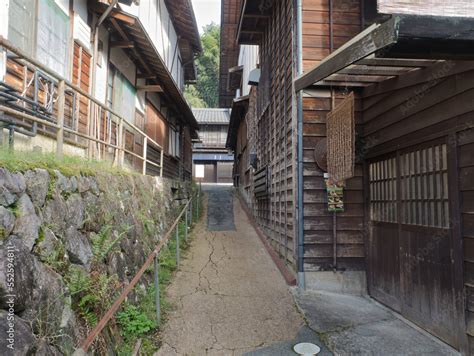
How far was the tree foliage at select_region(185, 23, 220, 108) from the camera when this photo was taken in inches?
1742

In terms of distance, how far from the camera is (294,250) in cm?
641

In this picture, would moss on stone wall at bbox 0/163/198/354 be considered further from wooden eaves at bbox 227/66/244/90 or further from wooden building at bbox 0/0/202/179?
wooden eaves at bbox 227/66/244/90

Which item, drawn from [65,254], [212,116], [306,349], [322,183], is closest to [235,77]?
[212,116]

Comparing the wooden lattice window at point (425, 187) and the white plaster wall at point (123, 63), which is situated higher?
the white plaster wall at point (123, 63)

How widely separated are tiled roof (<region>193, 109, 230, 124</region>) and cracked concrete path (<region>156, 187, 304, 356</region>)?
2357 centimetres

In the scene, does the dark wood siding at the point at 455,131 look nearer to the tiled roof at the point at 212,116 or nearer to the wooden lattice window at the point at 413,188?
the wooden lattice window at the point at 413,188

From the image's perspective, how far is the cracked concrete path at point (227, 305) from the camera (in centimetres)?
430

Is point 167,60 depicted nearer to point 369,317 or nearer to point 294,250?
point 294,250

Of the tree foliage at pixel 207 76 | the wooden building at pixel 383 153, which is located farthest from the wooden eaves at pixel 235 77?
the tree foliage at pixel 207 76

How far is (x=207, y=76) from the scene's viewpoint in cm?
4500

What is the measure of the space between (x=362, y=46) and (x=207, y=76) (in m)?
43.8

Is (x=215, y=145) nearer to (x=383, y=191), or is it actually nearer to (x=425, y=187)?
(x=383, y=191)

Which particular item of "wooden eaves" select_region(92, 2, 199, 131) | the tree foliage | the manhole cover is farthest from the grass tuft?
the tree foliage

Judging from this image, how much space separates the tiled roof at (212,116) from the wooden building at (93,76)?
15545 mm
